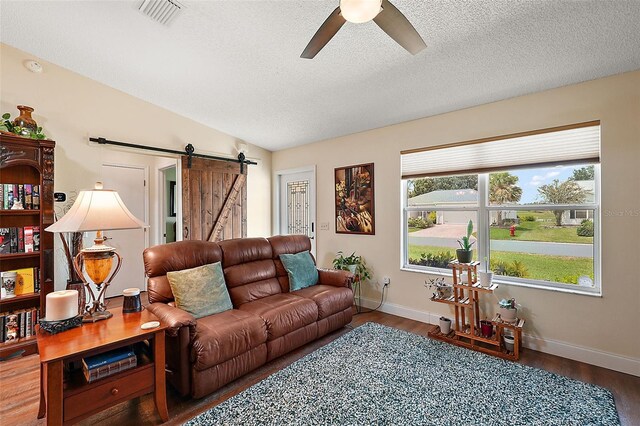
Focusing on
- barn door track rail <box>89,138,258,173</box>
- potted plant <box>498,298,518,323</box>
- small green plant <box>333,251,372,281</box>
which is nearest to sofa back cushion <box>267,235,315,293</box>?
small green plant <box>333,251,372,281</box>

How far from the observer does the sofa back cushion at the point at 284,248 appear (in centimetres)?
342

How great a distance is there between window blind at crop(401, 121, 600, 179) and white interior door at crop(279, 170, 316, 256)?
1.64 m

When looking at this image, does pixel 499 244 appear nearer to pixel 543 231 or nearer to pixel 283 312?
pixel 543 231

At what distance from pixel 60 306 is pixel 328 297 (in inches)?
84.4

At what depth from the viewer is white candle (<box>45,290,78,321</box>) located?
1790mm

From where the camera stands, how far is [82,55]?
297cm

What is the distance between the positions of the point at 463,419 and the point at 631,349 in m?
1.73

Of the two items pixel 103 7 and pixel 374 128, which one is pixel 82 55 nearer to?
pixel 103 7

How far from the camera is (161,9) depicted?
2244 mm

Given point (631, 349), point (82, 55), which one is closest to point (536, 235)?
point (631, 349)

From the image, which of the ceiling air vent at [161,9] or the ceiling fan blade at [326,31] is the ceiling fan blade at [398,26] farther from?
the ceiling air vent at [161,9]

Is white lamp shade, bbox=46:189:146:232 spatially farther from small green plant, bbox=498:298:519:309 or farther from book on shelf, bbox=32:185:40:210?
small green plant, bbox=498:298:519:309

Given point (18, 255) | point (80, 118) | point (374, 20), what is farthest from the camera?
point (80, 118)

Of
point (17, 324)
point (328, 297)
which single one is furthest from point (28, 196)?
point (328, 297)
